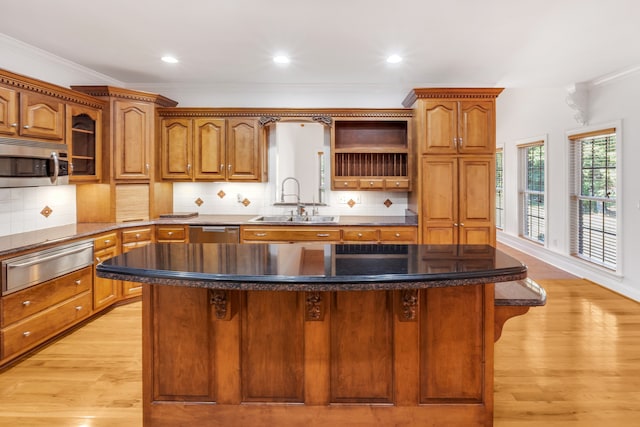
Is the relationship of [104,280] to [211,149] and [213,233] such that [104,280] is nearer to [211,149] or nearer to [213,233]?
[213,233]

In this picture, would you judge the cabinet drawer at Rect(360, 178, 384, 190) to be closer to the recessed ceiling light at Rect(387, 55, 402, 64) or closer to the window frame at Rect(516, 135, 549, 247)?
the recessed ceiling light at Rect(387, 55, 402, 64)

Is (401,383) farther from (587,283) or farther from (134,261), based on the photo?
(587,283)

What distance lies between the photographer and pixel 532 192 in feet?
22.7

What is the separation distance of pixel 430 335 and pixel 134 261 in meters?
1.53

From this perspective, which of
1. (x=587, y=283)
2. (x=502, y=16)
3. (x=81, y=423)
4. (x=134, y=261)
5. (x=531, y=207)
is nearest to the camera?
(x=134, y=261)

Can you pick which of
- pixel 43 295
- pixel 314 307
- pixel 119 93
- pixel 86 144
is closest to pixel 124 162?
pixel 86 144

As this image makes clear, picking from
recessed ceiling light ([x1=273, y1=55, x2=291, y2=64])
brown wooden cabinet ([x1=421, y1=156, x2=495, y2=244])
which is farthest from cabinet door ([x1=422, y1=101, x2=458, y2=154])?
recessed ceiling light ([x1=273, y1=55, x2=291, y2=64])

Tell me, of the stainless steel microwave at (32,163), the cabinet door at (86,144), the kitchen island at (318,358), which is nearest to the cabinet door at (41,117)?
the stainless steel microwave at (32,163)

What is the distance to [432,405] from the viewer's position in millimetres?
2004

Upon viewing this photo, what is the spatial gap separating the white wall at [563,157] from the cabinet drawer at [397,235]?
2.57 meters

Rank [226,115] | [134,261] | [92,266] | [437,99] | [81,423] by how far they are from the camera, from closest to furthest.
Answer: [134,261], [81,423], [92,266], [437,99], [226,115]

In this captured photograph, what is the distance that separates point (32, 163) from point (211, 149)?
188cm

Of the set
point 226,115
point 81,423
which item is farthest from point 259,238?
point 81,423

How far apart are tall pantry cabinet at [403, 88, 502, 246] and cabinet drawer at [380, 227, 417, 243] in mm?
113
